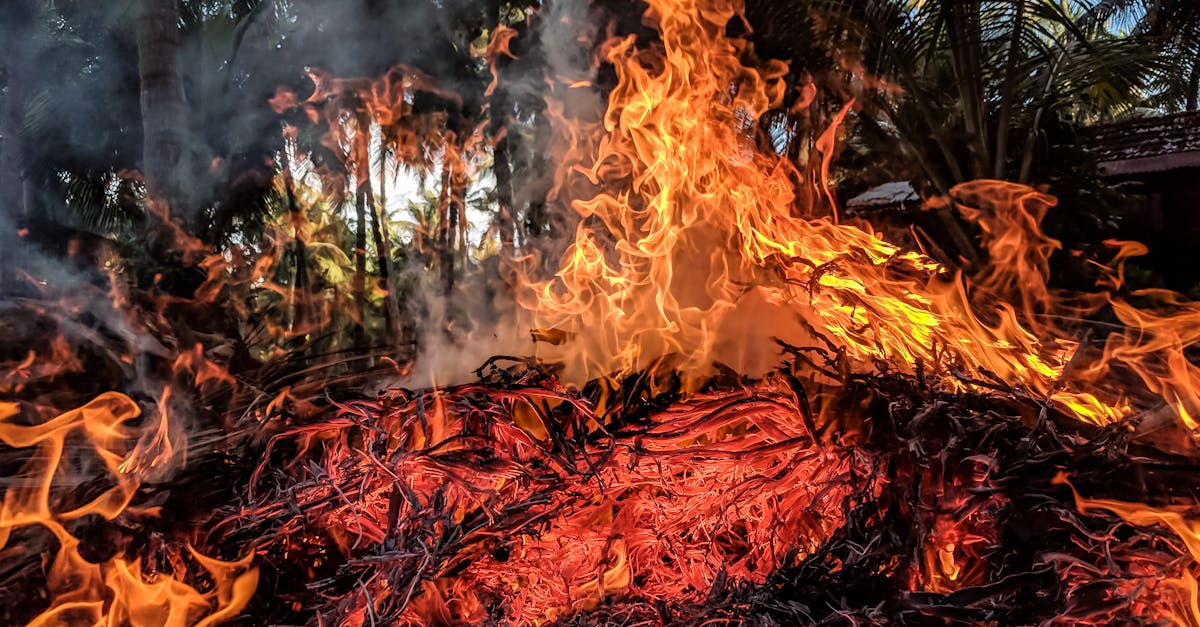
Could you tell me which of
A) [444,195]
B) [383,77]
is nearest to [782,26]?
[383,77]

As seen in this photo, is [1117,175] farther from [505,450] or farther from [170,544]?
[170,544]

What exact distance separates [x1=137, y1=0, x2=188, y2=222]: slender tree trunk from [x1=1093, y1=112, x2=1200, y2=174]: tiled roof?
13213 millimetres

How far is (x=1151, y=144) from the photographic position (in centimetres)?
1214

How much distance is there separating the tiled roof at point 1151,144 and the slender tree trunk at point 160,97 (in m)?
13.2

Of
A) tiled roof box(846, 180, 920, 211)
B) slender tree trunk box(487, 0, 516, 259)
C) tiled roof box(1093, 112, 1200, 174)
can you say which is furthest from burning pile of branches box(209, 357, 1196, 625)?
tiled roof box(1093, 112, 1200, 174)

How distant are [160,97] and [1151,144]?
1501 cm

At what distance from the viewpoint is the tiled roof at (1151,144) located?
11.7m

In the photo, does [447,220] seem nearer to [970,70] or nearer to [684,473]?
[970,70]

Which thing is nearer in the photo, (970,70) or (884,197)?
(970,70)

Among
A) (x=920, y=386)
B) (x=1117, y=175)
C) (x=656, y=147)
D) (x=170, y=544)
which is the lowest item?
(x=170, y=544)

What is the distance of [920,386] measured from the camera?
6.27 feet

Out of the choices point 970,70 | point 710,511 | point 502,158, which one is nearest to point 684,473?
point 710,511

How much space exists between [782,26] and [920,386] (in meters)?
5.23

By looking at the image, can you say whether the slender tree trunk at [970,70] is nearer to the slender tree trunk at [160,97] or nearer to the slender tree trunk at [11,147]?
the slender tree trunk at [160,97]
